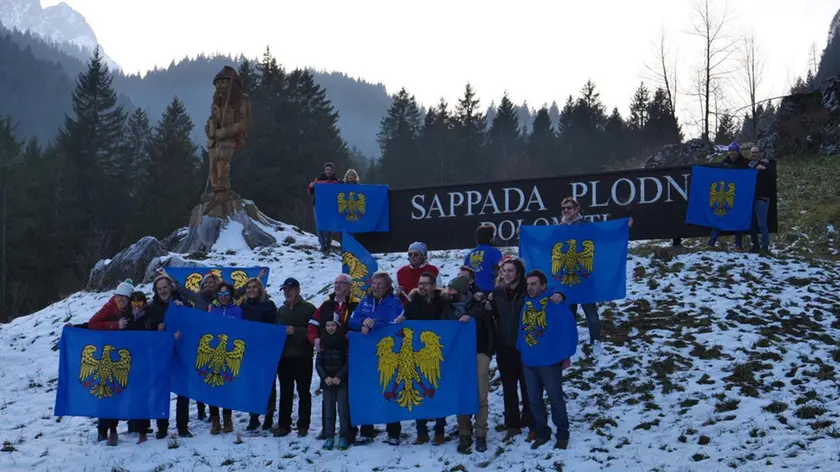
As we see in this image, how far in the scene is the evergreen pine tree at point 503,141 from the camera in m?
57.7

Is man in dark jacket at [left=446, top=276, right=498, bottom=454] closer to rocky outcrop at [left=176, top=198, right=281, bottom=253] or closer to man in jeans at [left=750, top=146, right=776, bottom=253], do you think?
man in jeans at [left=750, top=146, right=776, bottom=253]

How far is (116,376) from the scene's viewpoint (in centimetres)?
806

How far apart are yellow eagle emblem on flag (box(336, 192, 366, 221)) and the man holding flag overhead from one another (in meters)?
8.57

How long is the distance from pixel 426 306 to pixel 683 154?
2655 centimetres

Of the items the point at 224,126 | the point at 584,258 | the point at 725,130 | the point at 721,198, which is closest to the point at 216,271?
the point at 584,258

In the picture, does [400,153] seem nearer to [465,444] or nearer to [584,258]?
[584,258]

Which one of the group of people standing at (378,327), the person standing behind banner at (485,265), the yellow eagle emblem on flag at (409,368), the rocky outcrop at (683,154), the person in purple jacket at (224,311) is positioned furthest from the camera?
the rocky outcrop at (683,154)

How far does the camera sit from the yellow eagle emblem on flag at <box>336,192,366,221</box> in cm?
1523

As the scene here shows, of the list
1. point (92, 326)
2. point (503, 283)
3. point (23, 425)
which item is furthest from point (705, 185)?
point (23, 425)

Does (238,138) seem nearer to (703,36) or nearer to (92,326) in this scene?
(92,326)

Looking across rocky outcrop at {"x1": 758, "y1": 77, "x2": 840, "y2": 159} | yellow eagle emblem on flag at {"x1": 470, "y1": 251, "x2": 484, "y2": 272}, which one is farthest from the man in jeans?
rocky outcrop at {"x1": 758, "y1": 77, "x2": 840, "y2": 159}

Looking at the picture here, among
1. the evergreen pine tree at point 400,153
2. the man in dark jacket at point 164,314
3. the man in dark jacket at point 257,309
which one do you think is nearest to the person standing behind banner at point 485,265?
the man in dark jacket at point 257,309

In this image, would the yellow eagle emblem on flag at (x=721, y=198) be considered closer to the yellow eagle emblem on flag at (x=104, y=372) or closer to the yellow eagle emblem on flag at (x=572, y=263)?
the yellow eagle emblem on flag at (x=572, y=263)

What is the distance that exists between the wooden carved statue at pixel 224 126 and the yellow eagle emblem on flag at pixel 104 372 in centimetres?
1153
